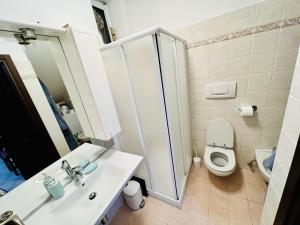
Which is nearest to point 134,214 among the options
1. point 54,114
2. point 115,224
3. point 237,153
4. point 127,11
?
point 115,224

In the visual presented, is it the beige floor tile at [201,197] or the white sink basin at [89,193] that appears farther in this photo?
the beige floor tile at [201,197]

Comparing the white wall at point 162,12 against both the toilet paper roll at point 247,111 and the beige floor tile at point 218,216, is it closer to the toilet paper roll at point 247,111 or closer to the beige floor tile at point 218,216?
the toilet paper roll at point 247,111

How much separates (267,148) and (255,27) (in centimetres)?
137

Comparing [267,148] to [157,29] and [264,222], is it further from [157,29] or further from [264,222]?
[157,29]

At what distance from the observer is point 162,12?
1562 mm

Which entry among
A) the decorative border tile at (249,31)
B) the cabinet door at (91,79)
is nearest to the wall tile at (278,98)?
the decorative border tile at (249,31)

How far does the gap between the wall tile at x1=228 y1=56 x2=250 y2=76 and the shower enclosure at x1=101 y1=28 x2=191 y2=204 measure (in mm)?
530

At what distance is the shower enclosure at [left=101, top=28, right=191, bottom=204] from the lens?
3.34 feet

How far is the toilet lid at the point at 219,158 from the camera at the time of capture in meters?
1.52

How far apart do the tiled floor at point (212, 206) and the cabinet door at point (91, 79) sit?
1057mm

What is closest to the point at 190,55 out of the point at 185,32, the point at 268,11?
the point at 185,32

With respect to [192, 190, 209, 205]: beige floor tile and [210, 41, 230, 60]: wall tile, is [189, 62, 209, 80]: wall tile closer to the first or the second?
[210, 41, 230, 60]: wall tile

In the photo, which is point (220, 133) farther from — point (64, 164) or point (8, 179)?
point (8, 179)

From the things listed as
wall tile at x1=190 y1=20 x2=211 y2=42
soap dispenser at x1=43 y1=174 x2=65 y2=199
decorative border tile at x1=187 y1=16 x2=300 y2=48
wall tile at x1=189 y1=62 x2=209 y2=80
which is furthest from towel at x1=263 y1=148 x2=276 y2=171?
soap dispenser at x1=43 y1=174 x2=65 y2=199
